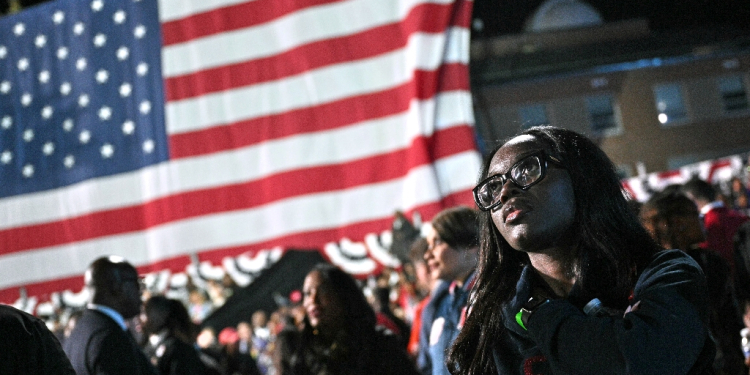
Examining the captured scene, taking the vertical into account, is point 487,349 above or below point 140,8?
below

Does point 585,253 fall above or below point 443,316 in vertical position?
above

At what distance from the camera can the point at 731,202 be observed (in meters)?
9.15

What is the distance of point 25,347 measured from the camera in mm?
1646

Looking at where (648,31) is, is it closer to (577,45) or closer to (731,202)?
(577,45)

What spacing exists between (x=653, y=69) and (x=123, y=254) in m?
22.1

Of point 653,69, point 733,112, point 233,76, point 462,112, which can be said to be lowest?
point 733,112

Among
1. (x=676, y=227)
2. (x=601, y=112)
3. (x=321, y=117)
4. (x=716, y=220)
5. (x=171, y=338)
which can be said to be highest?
(x=676, y=227)

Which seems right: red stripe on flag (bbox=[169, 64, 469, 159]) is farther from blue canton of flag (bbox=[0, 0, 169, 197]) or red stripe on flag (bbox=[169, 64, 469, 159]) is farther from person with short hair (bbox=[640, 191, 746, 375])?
person with short hair (bbox=[640, 191, 746, 375])

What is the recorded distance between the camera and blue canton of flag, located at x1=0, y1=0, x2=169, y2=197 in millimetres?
10109

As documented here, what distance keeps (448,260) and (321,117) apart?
6235mm

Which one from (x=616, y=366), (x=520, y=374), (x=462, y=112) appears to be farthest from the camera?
(x=462, y=112)

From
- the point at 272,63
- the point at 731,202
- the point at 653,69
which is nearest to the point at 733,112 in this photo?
the point at 653,69

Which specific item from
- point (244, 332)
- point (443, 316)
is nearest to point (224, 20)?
point (244, 332)

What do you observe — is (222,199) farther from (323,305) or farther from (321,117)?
(323,305)
